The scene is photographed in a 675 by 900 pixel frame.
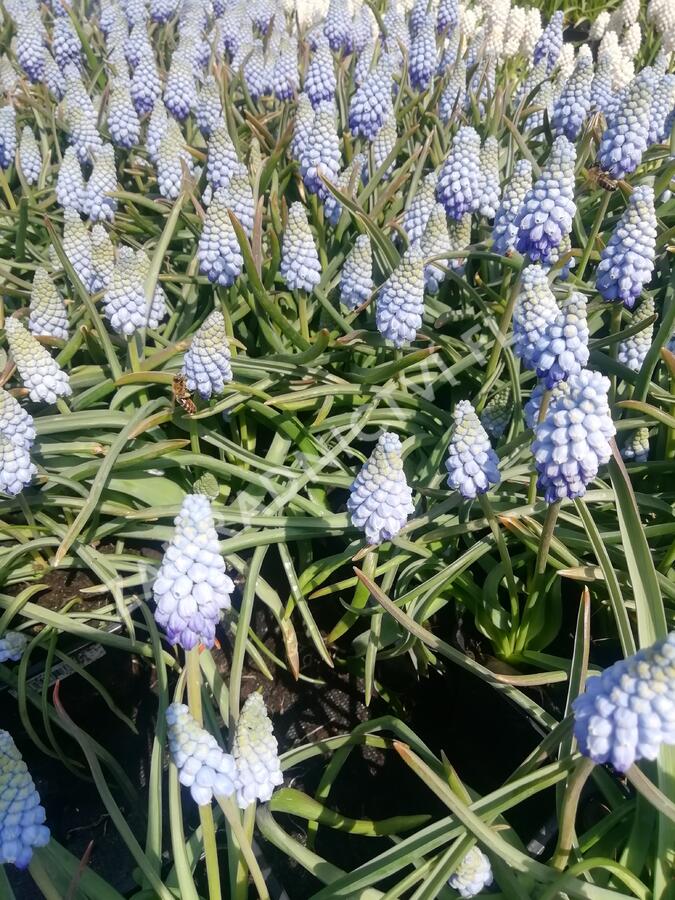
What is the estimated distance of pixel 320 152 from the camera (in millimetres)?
3049

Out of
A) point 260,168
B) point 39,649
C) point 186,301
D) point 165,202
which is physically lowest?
point 39,649

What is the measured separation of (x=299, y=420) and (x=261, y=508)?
1.56ft

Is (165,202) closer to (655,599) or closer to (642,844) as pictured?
(655,599)

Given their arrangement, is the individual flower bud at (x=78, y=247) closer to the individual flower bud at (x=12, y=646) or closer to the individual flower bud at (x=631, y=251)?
the individual flower bud at (x=12, y=646)

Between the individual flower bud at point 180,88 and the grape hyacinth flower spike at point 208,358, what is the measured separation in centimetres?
222

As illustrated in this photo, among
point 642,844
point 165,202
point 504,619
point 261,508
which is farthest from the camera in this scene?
point 165,202

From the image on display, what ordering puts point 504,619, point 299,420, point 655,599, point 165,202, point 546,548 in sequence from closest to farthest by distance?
point 655,599
point 546,548
point 504,619
point 299,420
point 165,202

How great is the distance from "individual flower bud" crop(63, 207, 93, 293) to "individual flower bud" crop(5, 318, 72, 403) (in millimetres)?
582

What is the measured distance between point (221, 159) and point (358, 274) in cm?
91

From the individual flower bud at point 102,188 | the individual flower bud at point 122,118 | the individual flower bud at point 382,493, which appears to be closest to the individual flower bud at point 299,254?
the individual flower bud at point 382,493

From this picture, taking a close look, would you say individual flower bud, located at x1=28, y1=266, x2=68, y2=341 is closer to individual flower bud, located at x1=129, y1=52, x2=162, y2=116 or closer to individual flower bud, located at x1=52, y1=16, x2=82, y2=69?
individual flower bud, located at x1=129, y1=52, x2=162, y2=116

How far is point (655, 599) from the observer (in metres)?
→ 1.74

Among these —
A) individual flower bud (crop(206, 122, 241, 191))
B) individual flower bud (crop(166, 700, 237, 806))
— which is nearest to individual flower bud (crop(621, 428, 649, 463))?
individual flower bud (crop(166, 700, 237, 806))

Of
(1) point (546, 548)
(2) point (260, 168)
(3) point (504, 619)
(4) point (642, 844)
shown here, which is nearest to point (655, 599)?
(1) point (546, 548)
